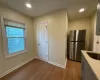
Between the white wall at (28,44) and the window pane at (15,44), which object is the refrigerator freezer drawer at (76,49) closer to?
the white wall at (28,44)

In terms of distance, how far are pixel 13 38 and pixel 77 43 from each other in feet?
10.4

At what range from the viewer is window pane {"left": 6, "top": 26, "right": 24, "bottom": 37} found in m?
2.43

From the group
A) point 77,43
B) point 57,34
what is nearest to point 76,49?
point 77,43

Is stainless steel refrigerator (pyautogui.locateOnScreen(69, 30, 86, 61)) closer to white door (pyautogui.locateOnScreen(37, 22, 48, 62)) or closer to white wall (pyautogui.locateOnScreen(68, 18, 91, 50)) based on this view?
white wall (pyautogui.locateOnScreen(68, 18, 91, 50))

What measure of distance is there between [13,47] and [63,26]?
7.73 ft

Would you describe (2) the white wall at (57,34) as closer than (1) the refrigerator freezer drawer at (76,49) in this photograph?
Yes

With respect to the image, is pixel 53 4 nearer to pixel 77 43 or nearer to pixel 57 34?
pixel 57 34

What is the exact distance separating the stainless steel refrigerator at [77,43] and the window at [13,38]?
2.63 meters

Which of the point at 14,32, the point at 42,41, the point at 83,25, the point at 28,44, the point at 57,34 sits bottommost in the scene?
the point at 28,44

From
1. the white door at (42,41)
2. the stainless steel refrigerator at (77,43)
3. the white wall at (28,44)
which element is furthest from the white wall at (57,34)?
the white wall at (28,44)

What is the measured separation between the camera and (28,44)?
11.3 ft

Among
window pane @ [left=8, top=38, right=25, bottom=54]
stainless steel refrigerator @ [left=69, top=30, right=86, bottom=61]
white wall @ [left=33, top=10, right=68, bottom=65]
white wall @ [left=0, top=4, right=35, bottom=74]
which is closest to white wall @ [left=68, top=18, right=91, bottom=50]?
stainless steel refrigerator @ [left=69, top=30, right=86, bottom=61]

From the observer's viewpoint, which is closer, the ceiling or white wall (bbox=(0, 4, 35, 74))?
the ceiling

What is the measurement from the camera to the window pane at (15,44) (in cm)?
251
